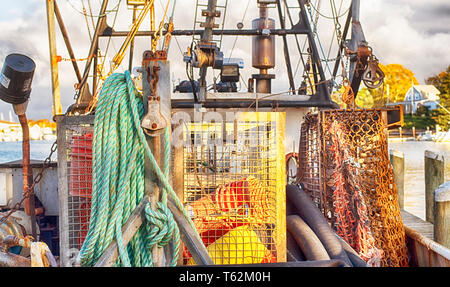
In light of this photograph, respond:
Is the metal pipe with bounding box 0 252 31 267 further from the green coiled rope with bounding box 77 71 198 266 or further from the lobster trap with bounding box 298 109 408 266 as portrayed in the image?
the lobster trap with bounding box 298 109 408 266

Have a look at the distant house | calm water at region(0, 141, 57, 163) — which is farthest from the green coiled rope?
the distant house

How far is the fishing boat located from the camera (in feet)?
7.63

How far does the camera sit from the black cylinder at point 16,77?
17.5 feet

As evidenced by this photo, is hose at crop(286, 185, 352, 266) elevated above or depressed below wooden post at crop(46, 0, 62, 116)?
below

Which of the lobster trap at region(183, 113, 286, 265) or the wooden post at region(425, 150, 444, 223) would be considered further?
the wooden post at region(425, 150, 444, 223)

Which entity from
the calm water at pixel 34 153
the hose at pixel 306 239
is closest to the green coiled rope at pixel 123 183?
the hose at pixel 306 239

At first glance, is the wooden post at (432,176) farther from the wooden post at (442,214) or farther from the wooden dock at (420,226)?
the wooden post at (442,214)

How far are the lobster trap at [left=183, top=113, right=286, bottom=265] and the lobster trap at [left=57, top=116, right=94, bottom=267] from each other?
0.70 m

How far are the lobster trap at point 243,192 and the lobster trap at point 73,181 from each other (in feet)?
2.30

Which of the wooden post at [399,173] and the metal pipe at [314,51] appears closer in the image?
the metal pipe at [314,51]

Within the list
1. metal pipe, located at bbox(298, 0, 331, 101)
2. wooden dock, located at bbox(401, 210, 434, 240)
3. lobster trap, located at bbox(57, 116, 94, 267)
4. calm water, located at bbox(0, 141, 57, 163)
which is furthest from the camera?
calm water, located at bbox(0, 141, 57, 163)

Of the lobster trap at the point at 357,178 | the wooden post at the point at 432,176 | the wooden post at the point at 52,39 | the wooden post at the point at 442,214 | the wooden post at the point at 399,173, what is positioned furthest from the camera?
the wooden post at the point at 399,173

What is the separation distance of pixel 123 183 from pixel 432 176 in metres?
6.44
